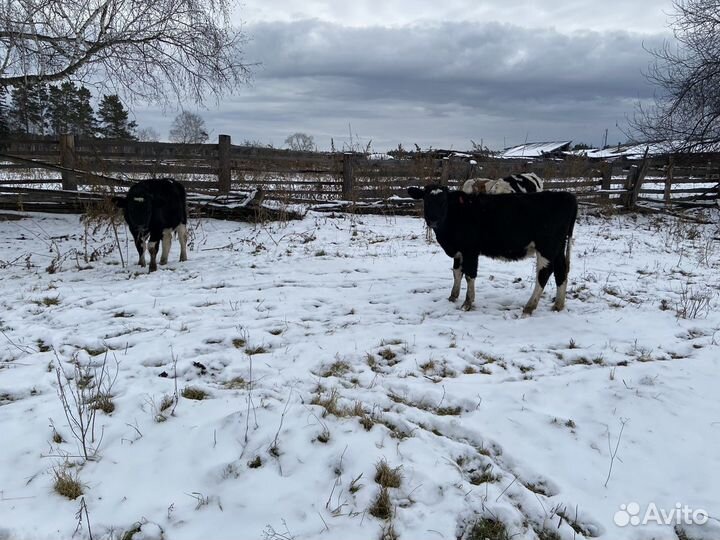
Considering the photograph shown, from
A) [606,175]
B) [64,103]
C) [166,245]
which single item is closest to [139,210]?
[166,245]

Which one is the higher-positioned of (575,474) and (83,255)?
(83,255)

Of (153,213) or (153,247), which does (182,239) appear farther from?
(153,213)

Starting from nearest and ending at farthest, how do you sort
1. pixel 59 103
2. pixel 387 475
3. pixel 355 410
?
pixel 387 475
pixel 355 410
pixel 59 103

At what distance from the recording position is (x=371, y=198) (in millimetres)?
15055

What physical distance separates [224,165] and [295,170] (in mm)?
2167

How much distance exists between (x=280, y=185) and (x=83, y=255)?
6560 millimetres

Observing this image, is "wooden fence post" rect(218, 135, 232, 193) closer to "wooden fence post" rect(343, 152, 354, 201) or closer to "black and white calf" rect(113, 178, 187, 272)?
"wooden fence post" rect(343, 152, 354, 201)

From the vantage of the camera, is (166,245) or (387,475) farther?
(166,245)

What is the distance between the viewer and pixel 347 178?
14.6 m

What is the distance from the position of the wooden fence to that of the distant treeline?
1.55 meters

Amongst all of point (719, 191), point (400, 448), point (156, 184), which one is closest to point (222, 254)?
point (156, 184)

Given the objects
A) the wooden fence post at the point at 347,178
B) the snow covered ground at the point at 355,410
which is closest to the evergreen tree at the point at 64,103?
the wooden fence post at the point at 347,178

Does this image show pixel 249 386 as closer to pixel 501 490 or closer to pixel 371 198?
pixel 501 490

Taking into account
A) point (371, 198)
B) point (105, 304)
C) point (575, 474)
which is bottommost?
point (575, 474)
